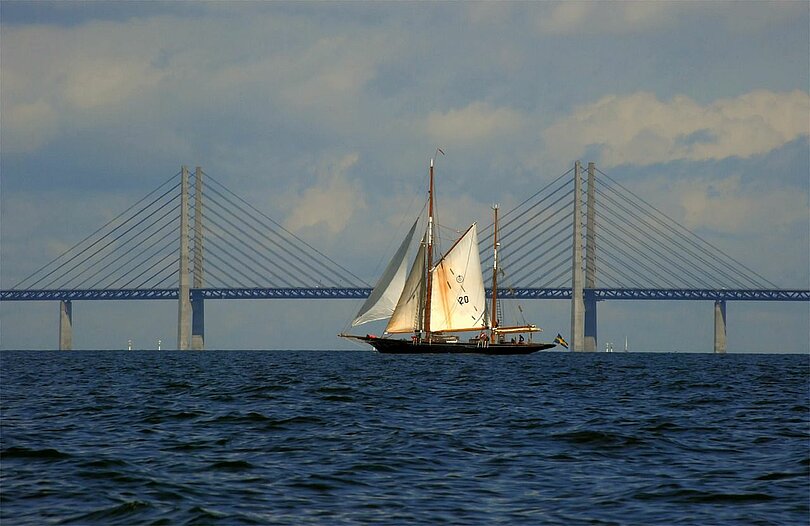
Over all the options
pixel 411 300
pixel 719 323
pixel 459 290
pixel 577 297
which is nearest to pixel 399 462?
pixel 411 300

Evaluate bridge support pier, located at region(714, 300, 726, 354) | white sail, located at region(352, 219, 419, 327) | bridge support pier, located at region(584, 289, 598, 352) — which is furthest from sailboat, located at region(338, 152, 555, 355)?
bridge support pier, located at region(714, 300, 726, 354)

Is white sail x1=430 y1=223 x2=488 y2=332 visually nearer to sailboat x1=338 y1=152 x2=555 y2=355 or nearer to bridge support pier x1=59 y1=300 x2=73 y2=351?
sailboat x1=338 y1=152 x2=555 y2=355

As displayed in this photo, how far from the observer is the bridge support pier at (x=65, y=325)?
477 ft

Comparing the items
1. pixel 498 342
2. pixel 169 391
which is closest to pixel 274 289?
pixel 498 342

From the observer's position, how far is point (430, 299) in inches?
3676

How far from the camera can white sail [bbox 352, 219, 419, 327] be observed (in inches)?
→ 3364

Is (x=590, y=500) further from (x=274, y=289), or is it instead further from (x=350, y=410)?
(x=274, y=289)

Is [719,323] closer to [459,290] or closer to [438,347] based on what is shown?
[438,347]

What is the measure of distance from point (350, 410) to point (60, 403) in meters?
9.01

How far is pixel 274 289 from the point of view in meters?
142

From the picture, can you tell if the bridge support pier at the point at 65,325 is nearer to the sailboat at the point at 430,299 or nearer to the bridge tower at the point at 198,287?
the bridge tower at the point at 198,287

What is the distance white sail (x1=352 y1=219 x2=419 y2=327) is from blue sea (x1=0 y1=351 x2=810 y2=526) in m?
53.2

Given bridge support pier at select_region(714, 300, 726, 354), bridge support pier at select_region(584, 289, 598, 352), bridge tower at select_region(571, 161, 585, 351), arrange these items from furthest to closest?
bridge support pier at select_region(714, 300, 726, 354)
bridge support pier at select_region(584, 289, 598, 352)
bridge tower at select_region(571, 161, 585, 351)

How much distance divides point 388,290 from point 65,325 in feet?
246
